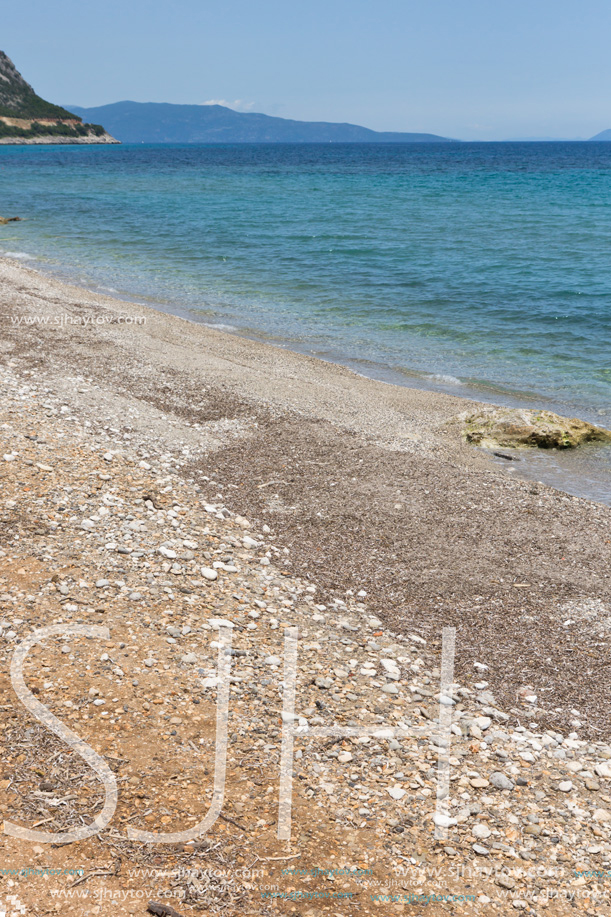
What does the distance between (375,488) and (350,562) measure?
2.09 metres

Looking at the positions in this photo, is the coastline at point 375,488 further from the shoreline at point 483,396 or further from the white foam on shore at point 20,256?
the white foam on shore at point 20,256

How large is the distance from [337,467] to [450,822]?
660 centimetres

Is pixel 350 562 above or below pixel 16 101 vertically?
below

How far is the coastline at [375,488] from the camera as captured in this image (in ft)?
25.5

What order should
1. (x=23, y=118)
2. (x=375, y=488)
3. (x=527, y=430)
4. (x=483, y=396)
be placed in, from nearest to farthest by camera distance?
1. (x=375, y=488)
2. (x=527, y=430)
3. (x=483, y=396)
4. (x=23, y=118)

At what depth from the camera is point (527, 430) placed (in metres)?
13.3

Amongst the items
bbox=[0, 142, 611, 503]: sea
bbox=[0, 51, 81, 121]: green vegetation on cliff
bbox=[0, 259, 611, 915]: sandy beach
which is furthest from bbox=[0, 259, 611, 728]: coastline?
bbox=[0, 51, 81, 121]: green vegetation on cliff

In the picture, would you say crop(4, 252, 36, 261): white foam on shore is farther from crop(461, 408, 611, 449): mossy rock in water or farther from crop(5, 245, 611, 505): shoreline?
crop(461, 408, 611, 449): mossy rock in water

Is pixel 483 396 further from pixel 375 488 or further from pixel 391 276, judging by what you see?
pixel 391 276

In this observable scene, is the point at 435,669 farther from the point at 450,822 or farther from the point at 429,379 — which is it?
the point at 429,379

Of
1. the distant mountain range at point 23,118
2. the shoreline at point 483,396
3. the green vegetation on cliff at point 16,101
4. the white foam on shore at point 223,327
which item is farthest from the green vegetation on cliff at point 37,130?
the white foam on shore at point 223,327

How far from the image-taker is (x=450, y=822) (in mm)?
5070

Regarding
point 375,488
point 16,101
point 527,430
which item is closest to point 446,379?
point 527,430

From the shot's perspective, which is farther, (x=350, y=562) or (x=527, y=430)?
(x=527, y=430)
